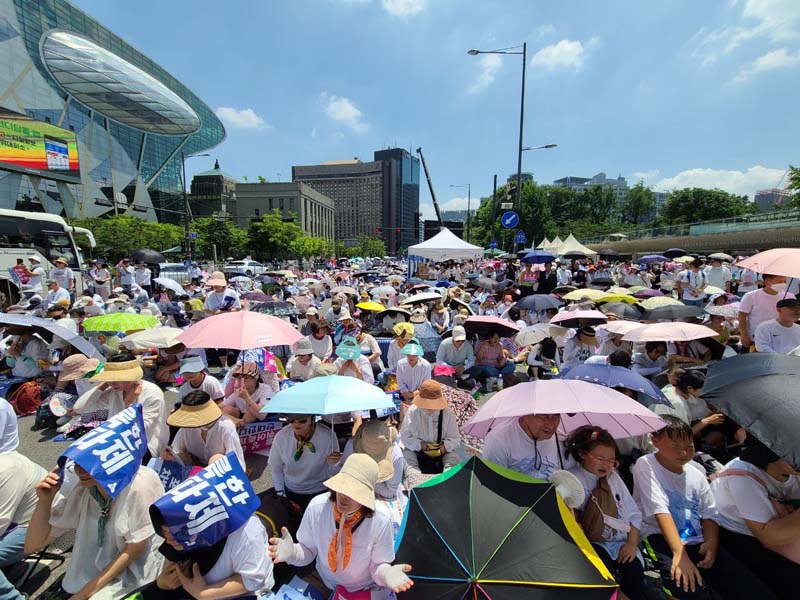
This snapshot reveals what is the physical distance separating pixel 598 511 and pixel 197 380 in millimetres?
4149

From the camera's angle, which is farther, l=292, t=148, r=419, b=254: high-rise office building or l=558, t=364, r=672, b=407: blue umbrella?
l=292, t=148, r=419, b=254: high-rise office building

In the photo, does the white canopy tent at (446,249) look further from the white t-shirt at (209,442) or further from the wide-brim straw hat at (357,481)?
the wide-brim straw hat at (357,481)

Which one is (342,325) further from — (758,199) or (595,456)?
(758,199)

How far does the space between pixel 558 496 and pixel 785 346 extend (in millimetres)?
4209

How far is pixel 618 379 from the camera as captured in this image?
3.68 metres

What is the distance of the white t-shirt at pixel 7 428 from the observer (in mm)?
2977

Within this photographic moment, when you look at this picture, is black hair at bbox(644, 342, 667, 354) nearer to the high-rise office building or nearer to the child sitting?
the child sitting

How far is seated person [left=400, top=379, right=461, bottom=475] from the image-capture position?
4.03 metres

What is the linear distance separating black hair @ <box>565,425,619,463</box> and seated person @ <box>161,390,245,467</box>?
2909 millimetres

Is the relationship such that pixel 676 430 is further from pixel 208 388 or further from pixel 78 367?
pixel 78 367

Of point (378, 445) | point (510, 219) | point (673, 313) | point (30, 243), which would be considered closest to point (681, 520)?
point (378, 445)

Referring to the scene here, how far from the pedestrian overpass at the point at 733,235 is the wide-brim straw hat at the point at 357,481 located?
90.6ft

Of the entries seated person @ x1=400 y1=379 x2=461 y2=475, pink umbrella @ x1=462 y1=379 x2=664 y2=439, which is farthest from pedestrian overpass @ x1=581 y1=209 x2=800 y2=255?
seated person @ x1=400 y1=379 x2=461 y2=475

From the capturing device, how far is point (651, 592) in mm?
2551
